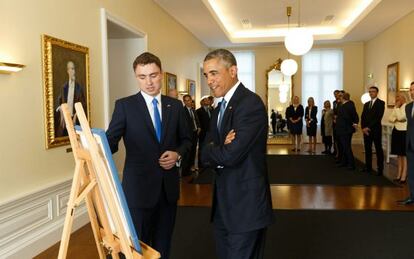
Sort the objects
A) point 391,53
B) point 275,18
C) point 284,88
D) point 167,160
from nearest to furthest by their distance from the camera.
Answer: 1. point 167,160
2. point 391,53
3. point 275,18
4. point 284,88

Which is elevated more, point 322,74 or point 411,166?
point 322,74

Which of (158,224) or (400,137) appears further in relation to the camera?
(400,137)

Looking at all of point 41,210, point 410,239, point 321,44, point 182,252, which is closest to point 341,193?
point 410,239

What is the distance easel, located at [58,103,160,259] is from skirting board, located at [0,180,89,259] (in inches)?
82.3

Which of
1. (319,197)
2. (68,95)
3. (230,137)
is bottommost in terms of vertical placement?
(319,197)

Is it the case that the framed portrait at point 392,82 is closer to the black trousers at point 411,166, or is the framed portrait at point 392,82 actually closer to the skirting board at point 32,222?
the black trousers at point 411,166

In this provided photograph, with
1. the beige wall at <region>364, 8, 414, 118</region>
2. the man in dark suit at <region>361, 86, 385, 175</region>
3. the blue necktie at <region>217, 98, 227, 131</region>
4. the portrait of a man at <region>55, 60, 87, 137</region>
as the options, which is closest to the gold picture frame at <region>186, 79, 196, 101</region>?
the man in dark suit at <region>361, 86, 385, 175</region>

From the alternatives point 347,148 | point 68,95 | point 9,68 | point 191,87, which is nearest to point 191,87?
point 191,87

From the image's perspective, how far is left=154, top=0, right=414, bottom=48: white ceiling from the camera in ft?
31.6

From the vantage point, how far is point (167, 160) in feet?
8.39

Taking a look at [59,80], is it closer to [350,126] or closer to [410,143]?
[410,143]

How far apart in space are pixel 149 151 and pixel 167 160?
0.47 ft

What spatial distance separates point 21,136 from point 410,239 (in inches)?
167

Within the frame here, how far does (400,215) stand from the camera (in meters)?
5.45
